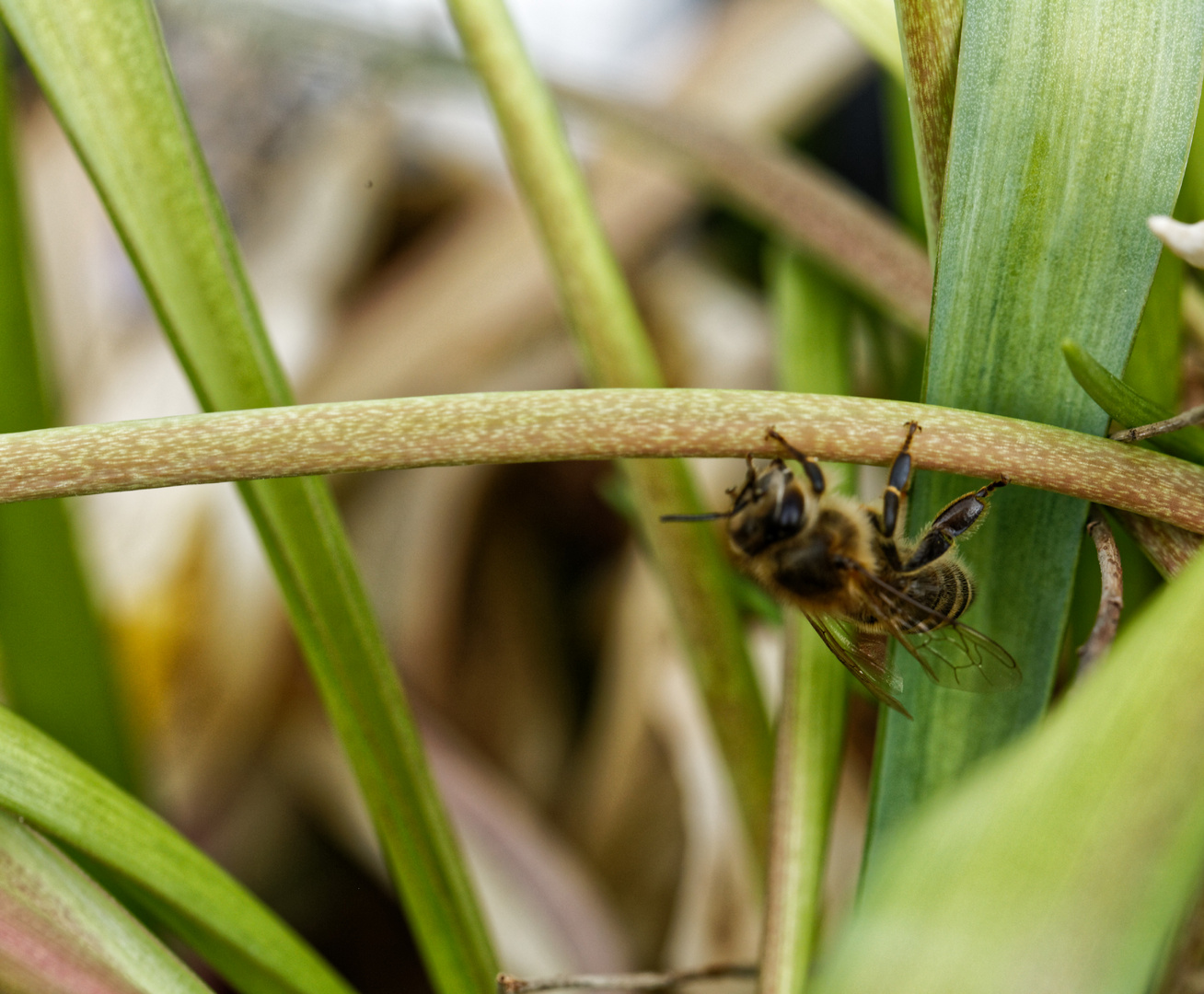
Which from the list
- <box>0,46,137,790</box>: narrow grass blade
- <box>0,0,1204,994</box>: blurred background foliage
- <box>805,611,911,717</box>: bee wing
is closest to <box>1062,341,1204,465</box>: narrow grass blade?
<box>805,611,911,717</box>: bee wing

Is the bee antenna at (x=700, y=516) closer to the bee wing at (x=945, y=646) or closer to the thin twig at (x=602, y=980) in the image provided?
the bee wing at (x=945, y=646)

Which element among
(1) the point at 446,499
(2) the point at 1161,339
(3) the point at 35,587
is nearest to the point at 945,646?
(2) the point at 1161,339

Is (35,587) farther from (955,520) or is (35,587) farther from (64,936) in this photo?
(955,520)

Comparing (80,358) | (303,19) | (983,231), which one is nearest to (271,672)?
(80,358)

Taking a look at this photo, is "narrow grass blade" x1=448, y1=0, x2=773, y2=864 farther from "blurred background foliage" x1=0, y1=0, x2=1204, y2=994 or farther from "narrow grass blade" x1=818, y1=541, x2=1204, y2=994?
"narrow grass blade" x1=818, y1=541, x2=1204, y2=994

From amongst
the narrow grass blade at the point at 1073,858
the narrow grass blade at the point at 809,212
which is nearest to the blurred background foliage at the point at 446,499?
the narrow grass blade at the point at 809,212
